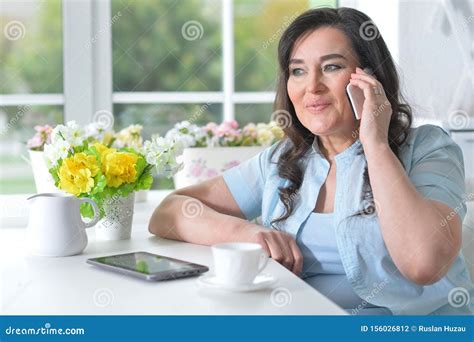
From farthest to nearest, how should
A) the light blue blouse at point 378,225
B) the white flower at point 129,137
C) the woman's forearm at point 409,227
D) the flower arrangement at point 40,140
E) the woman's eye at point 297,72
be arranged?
the white flower at point 129,137, the flower arrangement at point 40,140, the woman's eye at point 297,72, the light blue blouse at point 378,225, the woman's forearm at point 409,227

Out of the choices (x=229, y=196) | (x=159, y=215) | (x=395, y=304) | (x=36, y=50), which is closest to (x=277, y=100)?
(x=229, y=196)

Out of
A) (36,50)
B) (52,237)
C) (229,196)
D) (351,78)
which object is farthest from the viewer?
(36,50)

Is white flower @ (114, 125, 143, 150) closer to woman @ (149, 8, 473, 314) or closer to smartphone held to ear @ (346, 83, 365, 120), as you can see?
woman @ (149, 8, 473, 314)

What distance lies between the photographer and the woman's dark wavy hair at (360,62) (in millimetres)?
1800

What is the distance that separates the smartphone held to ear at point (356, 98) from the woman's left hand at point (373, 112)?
0.04ft

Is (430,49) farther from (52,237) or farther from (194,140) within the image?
(52,237)

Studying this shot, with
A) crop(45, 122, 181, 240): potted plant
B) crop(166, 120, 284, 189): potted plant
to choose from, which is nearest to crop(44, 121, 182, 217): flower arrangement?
crop(45, 122, 181, 240): potted plant

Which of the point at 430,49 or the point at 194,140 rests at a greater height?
the point at 430,49

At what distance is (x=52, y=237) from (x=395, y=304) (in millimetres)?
750

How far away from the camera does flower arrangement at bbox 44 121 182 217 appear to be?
1722 millimetres

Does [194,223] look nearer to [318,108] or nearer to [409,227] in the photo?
[318,108]

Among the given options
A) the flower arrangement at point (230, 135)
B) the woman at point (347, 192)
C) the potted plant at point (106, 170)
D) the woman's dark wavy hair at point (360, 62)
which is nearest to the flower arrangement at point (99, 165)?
the potted plant at point (106, 170)

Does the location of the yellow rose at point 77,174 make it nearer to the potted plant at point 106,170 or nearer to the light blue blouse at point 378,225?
the potted plant at point 106,170

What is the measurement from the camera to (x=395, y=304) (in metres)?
1.66
